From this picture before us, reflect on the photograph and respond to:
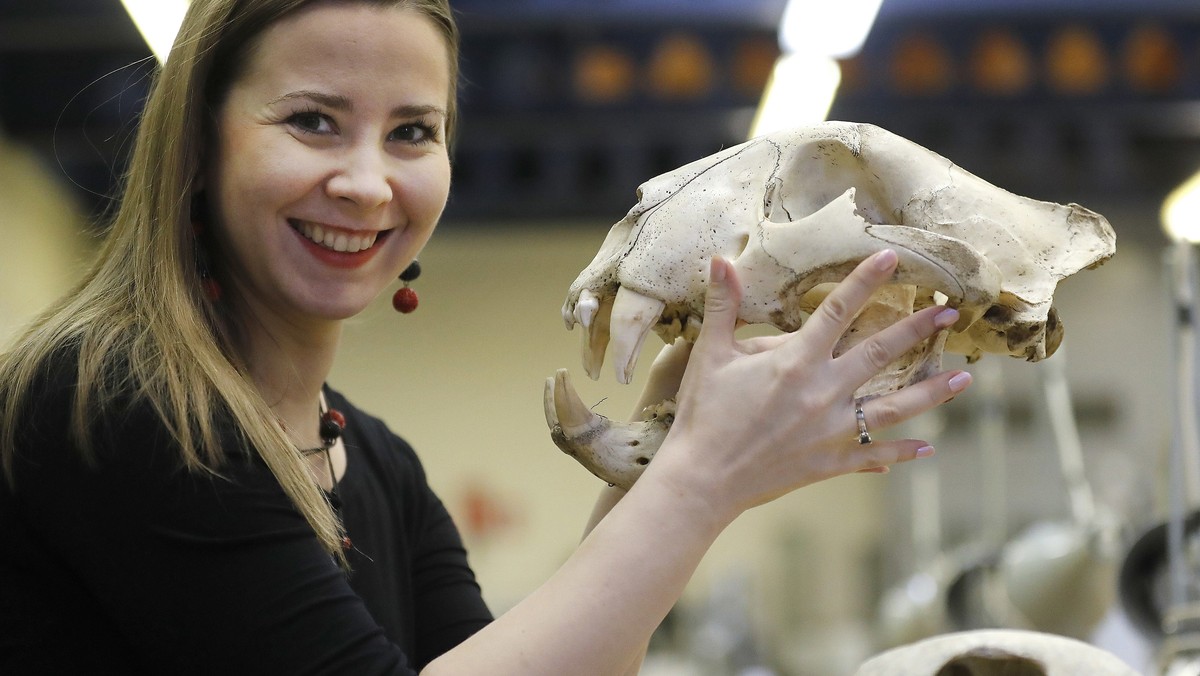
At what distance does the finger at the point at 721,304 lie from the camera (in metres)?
1.12

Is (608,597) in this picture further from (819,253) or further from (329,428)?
(329,428)

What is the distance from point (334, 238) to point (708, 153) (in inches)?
202

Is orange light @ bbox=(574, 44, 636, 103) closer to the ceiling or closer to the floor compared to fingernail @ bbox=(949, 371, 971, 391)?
closer to the ceiling

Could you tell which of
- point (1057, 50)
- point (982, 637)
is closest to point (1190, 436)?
point (982, 637)

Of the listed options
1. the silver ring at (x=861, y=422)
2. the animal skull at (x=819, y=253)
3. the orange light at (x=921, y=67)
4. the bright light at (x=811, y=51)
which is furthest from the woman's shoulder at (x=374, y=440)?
the orange light at (x=921, y=67)

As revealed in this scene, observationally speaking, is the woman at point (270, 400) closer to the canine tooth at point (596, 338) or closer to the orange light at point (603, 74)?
the canine tooth at point (596, 338)

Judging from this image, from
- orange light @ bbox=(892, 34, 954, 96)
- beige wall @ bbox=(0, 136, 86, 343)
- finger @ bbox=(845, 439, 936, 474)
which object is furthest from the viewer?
orange light @ bbox=(892, 34, 954, 96)

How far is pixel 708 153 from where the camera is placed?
6.28 m

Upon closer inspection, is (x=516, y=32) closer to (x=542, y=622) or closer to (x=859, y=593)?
(x=859, y=593)

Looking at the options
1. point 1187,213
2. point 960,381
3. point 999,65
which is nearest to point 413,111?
Result: point 960,381

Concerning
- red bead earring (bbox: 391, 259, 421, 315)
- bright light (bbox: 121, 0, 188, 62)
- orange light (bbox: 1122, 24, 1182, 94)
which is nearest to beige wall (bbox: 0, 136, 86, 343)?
bright light (bbox: 121, 0, 188, 62)

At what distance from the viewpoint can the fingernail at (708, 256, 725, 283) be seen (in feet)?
3.66

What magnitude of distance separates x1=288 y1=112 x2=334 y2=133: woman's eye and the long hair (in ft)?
0.28

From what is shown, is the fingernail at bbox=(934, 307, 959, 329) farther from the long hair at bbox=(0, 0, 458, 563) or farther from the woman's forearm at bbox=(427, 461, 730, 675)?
the long hair at bbox=(0, 0, 458, 563)
